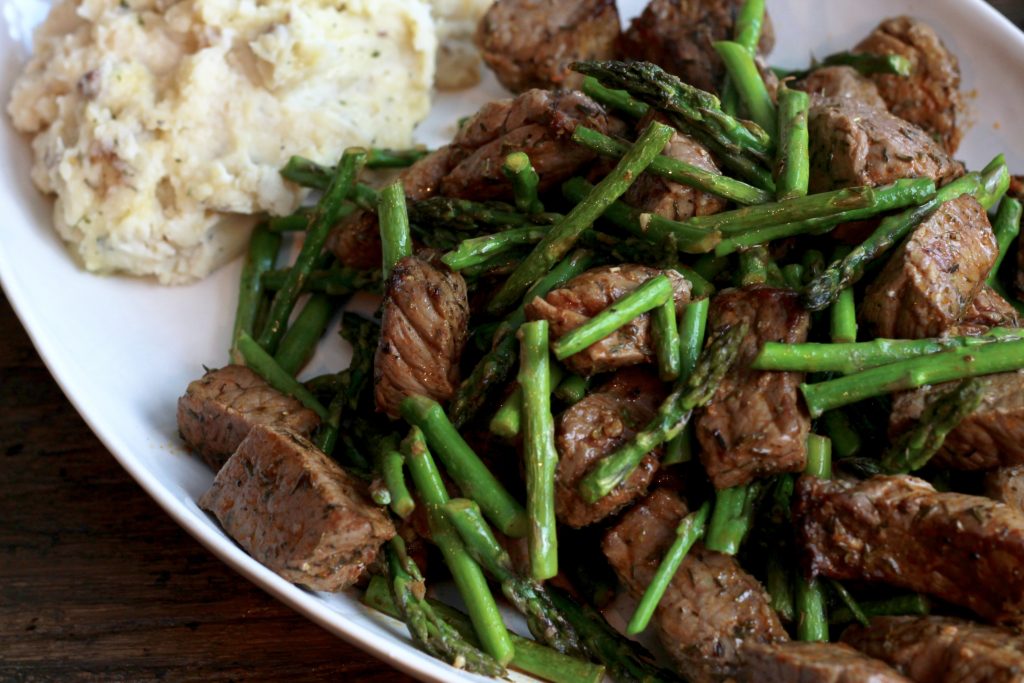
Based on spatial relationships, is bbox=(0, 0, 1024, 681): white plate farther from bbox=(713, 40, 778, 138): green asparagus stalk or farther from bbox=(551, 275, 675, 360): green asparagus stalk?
bbox=(551, 275, 675, 360): green asparagus stalk

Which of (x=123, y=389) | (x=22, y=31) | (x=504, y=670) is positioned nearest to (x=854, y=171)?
(x=504, y=670)

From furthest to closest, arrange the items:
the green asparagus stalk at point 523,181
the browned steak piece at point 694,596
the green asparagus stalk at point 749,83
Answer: the green asparagus stalk at point 749,83 < the green asparagus stalk at point 523,181 < the browned steak piece at point 694,596

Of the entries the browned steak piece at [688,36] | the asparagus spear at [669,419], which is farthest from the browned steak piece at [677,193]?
the browned steak piece at [688,36]

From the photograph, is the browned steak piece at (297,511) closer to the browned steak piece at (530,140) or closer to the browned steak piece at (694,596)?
the browned steak piece at (694,596)

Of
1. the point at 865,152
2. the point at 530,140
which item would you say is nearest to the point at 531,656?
the point at 530,140

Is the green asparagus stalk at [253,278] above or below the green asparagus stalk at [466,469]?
below
